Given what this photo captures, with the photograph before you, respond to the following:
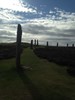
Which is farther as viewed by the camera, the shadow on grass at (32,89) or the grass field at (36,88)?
the grass field at (36,88)

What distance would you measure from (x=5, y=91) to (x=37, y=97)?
6.51 ft

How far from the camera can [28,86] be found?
13266 millimetres

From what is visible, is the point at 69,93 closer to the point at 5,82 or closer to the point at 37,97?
the point at 37,97

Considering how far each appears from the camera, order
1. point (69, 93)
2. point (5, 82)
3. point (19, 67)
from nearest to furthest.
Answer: point (69, 93) < point (5, 82) < point (19, 67)

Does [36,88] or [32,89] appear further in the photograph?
[36,88]

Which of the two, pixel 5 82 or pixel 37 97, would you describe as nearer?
pixel 37 97

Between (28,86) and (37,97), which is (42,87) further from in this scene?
(37,97)

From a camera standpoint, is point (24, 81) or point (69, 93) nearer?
point (69, 93)

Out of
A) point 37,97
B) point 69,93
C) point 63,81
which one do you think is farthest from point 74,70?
point 37,97

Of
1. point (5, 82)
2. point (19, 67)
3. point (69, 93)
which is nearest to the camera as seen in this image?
point (69, 93)

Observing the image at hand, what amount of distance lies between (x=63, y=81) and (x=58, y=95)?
3430mm

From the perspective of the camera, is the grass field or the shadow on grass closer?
the shadow on grass

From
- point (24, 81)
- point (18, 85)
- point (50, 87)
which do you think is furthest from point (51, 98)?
point (24, 81)

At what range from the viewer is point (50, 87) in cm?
1288
